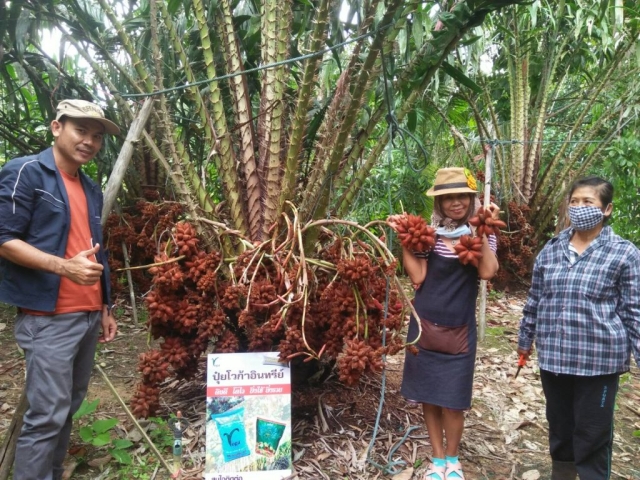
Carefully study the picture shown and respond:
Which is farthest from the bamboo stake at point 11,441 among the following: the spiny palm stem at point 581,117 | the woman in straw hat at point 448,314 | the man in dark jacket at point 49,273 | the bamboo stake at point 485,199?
the spiny palm stem at point 581,117

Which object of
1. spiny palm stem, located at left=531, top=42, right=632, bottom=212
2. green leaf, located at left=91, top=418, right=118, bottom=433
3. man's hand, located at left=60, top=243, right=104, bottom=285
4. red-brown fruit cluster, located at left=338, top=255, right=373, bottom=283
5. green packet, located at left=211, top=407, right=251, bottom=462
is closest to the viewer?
man's hand, located at left=60, top=243, right=104, bottom=285

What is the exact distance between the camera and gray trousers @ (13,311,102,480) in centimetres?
202

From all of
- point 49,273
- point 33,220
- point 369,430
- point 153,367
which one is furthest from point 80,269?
point 369,430

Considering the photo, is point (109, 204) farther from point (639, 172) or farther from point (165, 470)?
point (639, 172)

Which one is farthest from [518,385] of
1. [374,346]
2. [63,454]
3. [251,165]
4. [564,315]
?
[63,454]

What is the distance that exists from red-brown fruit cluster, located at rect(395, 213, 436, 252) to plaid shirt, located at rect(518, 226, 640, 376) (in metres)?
0.62

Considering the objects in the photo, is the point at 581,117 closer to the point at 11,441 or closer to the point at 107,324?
the point at 107,324

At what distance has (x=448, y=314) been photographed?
2330 mm

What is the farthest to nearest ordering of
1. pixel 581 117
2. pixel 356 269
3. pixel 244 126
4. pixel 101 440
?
1. pixel 581 117
2. pixel 244 126
3. pixel 101 440
4. pixel 356 269

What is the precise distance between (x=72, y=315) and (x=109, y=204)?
0.62 metres

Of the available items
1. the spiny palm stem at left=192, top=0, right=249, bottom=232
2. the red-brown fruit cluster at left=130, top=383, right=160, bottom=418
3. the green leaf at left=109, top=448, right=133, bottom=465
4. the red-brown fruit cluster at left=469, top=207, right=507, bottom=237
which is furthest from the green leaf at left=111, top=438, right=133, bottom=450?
the red-brown fruit cluster at left=469, top=207, right=507, bottom=237

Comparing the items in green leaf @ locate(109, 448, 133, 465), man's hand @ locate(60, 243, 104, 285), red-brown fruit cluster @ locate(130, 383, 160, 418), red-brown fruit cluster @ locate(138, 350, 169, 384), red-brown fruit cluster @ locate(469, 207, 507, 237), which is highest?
red-brown fruit cluster @ locate(469, 207, 507, 237)

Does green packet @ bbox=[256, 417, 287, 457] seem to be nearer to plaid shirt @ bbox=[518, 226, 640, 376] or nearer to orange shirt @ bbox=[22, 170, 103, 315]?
orange shirt @ bbox=[22, 170, 103, 315]

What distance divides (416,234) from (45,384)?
1.63m
